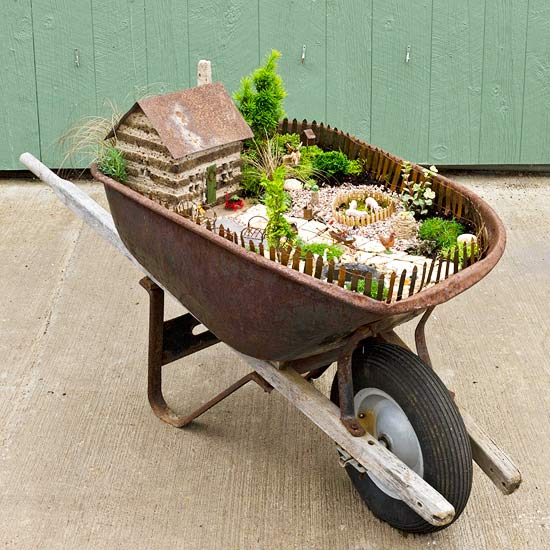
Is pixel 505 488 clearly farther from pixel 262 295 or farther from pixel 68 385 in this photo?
pixel 68 385

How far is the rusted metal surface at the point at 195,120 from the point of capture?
3.03m

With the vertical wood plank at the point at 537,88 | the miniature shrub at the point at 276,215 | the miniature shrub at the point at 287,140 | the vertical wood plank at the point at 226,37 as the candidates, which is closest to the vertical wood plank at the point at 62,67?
the vertical wood plank at the point at 226,37

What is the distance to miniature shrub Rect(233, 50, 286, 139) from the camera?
3.35 m

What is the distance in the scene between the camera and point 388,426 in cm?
285

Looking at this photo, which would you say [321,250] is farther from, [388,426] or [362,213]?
[388,426]

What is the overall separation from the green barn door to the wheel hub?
8.66 feet

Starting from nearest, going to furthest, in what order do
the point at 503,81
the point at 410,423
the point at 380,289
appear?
the point at 380,289
the point at 410,423
the point at 503,81

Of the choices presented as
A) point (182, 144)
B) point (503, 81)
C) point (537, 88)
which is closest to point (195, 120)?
point (182, 144)

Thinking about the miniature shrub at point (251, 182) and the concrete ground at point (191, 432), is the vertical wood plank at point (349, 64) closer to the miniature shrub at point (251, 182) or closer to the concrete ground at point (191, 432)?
the concrete ground at point (191, 432)

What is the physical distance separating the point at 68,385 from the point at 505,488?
1.63m

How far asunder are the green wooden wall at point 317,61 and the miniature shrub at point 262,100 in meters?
1.81

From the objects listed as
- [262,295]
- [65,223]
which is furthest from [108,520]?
[65,223]

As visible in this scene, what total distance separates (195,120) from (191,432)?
1.02m

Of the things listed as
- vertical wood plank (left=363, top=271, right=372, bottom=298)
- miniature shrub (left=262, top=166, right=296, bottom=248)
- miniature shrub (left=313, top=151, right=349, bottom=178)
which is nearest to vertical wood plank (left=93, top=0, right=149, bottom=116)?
miniature shrub (left=313, top=151, right=349, bottom=178)
